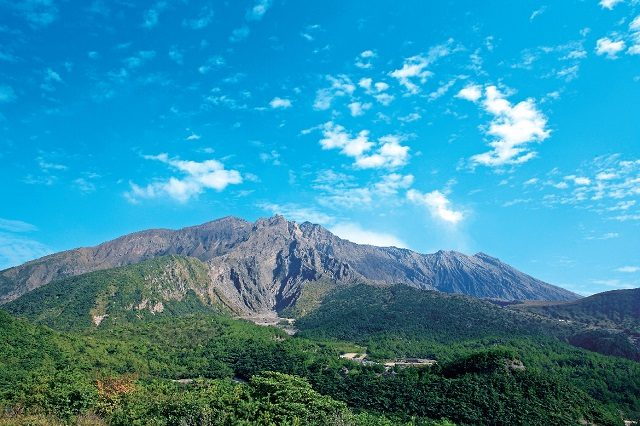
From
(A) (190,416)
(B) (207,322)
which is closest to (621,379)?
(A) (190,416)

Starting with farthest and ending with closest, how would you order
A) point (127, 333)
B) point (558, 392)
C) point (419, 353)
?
point (419, 353) → point (127, 333) → point (558, 392)

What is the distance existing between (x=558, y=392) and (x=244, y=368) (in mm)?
80055

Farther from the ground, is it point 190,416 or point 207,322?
point 207,322

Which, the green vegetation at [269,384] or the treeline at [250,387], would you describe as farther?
the green vegetation at [269,384]

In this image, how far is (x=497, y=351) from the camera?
102m

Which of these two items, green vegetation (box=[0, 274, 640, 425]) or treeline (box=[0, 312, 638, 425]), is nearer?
treeline (box=[0, 312, 638, 425])

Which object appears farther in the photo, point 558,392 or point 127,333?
point 127,333

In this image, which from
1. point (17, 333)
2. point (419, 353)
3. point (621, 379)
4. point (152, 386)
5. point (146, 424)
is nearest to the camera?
point (146, 424)

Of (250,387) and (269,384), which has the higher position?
(269,384)

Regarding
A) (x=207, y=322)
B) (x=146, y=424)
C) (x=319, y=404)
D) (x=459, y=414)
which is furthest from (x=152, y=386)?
(x=207, y=322)

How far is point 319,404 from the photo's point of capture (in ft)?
207

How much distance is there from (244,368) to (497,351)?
68634mm

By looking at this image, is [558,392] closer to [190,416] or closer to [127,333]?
[190,416]

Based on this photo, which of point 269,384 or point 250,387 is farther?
point 250,387
